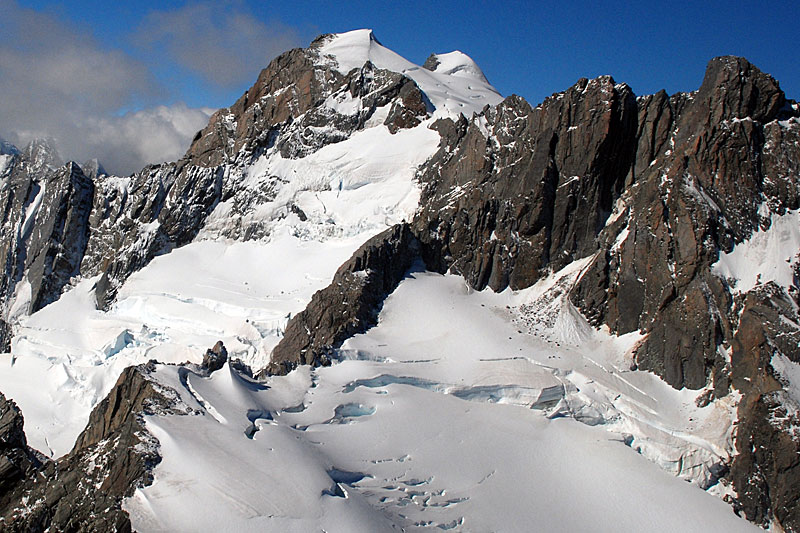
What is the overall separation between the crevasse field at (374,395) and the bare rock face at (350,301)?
122cm

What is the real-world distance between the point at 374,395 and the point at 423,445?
5.26m

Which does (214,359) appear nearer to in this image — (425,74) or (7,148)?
(425,74)

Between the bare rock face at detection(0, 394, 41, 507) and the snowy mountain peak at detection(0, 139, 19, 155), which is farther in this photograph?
the snowy mountain peak at detection(0, 139, 19, 155)

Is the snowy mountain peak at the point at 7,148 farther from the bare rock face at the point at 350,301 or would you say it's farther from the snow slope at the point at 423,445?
the snow slope at the point at 423,445

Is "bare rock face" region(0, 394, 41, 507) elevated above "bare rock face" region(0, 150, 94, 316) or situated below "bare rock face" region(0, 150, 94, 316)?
below

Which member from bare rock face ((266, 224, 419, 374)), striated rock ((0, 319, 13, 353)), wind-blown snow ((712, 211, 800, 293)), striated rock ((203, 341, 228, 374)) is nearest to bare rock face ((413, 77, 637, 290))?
bare rock face ((266, 224, 419, 374))

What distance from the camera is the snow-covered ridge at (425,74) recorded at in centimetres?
7250

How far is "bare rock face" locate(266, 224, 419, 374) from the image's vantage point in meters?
50.9

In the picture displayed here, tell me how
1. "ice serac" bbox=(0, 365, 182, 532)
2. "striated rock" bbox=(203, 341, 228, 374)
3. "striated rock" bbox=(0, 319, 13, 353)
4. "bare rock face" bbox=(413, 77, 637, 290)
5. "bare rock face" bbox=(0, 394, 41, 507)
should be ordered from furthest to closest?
"striated rock" bbox=(0, 319, 13, 353)
"bare rock face" bbox=(413, 77, 637, 290)
"striated rock" bbox=(203, 341, 228, 374)
"bare rock face" bbox=(0, 394, 41, 507)
"ice serac" bbox=(0, 365, 182, 532)

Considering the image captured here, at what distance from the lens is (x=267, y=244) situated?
219ft

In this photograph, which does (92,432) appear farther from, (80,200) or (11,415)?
(80,200)

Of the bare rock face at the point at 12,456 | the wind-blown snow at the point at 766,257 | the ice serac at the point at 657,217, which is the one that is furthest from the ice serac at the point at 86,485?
the wind-blown snow at the point at 766,257

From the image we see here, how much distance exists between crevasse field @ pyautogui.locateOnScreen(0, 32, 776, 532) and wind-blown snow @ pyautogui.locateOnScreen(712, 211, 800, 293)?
19 centimetres

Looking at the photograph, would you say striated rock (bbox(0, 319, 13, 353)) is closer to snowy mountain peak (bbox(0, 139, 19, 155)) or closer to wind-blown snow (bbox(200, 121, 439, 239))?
wind-blown snow (bbox(200, 121, 439, 239))
